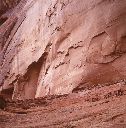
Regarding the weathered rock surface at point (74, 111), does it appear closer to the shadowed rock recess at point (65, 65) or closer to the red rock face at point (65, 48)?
the shadowed rock recess at point (65, 65)

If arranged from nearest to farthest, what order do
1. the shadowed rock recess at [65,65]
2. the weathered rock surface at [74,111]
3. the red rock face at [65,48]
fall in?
the weathered rock surface at [74,111]
the shadowed rock recess at [65,65]
the red rock face at [65,48]

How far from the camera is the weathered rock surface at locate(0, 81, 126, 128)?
18.4 feet

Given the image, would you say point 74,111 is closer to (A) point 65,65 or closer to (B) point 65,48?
(A) point 65,65

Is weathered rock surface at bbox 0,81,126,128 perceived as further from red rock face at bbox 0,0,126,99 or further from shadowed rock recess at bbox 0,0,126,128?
red rock face at bbox 0,0,126,99

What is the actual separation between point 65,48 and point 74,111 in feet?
11.3

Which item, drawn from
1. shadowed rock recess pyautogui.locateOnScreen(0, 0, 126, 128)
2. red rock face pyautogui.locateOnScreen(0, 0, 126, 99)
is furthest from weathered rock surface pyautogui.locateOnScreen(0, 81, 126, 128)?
red rock face pyautogui.locateOnScreen(0, 0, 126, 99)

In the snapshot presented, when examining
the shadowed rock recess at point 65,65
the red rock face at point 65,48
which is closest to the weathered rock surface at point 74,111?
the shadowed rock recess at point 65,65

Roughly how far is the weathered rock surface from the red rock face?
60.3 inches

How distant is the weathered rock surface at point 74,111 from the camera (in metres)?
5.61

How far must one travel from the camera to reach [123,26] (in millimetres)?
8484

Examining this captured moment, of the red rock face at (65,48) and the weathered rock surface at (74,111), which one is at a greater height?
the red rock face at (65,48)

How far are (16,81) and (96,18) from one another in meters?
3.59

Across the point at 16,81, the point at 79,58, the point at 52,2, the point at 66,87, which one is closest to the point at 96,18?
the point at 79,58

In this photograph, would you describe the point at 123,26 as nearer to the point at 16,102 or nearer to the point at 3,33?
the point at 16,102
